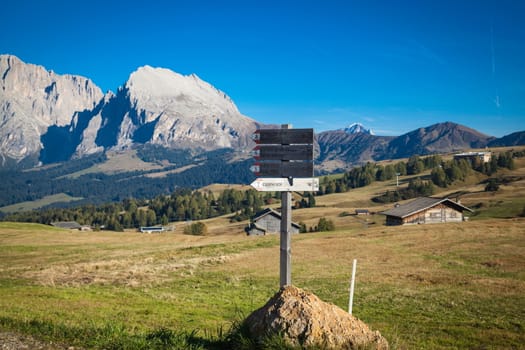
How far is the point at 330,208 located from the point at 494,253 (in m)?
119

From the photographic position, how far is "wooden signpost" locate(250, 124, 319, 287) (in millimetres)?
11906

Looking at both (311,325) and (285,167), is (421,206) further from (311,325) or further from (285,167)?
(311,325)

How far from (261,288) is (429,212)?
6724cm

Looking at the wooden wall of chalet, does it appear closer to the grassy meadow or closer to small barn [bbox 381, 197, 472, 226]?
small barn [bbox 381, 197, 472, 226]

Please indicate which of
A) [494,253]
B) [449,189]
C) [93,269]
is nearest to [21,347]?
[93,269]

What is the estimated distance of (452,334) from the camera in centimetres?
1441

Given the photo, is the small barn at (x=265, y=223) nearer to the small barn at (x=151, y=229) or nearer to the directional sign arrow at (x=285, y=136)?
the small barn at (x=151, y=229)

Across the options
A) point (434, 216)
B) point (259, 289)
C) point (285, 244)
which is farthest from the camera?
point (434, 216)

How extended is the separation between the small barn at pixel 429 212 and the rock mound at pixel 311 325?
8009 centimetres

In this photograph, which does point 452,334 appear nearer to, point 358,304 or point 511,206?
point 358,304

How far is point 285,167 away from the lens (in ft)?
39.6

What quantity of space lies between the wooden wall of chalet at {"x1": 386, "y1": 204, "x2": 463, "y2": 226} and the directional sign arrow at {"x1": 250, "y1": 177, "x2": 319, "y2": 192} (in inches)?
3115

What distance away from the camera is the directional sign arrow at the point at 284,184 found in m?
12.0

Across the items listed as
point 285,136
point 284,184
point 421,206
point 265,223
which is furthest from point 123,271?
point 265,223
